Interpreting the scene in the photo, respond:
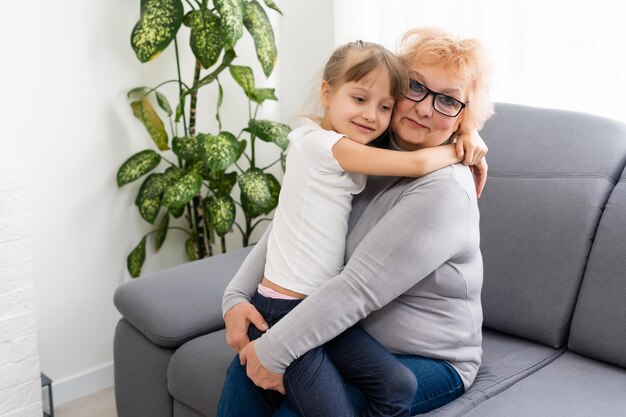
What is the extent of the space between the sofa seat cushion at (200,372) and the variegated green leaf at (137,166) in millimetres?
773

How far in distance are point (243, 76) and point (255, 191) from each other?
0.43 meters

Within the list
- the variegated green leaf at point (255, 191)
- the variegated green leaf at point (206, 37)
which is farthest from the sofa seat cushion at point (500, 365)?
the variegated green leaf at point (206, 37)

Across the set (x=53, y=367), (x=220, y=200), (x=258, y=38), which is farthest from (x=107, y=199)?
(x=258, y=38)

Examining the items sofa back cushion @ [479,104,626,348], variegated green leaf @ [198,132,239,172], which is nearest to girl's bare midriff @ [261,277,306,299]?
sofa back cushion @ [479,104,626,348]

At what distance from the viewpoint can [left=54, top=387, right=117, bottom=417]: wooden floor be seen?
2449 millimetres

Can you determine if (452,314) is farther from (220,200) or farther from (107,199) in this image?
(107,199)

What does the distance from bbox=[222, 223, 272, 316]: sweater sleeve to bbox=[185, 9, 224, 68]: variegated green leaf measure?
0.86 m

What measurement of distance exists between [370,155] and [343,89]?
0.17 metres

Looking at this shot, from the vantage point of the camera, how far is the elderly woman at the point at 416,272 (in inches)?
54.9

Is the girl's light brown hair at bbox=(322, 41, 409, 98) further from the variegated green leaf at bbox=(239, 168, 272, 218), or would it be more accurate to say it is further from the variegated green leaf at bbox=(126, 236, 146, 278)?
the variegated green leaf at bbox=(126, 236, 146, 278)

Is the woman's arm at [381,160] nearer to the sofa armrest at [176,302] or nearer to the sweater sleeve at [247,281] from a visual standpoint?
the sweater sleeve at [247,281]

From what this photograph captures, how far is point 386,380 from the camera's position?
1.38 metres

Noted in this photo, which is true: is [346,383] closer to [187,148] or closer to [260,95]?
[187,148]

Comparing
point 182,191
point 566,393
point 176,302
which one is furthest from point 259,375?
point 182,191
